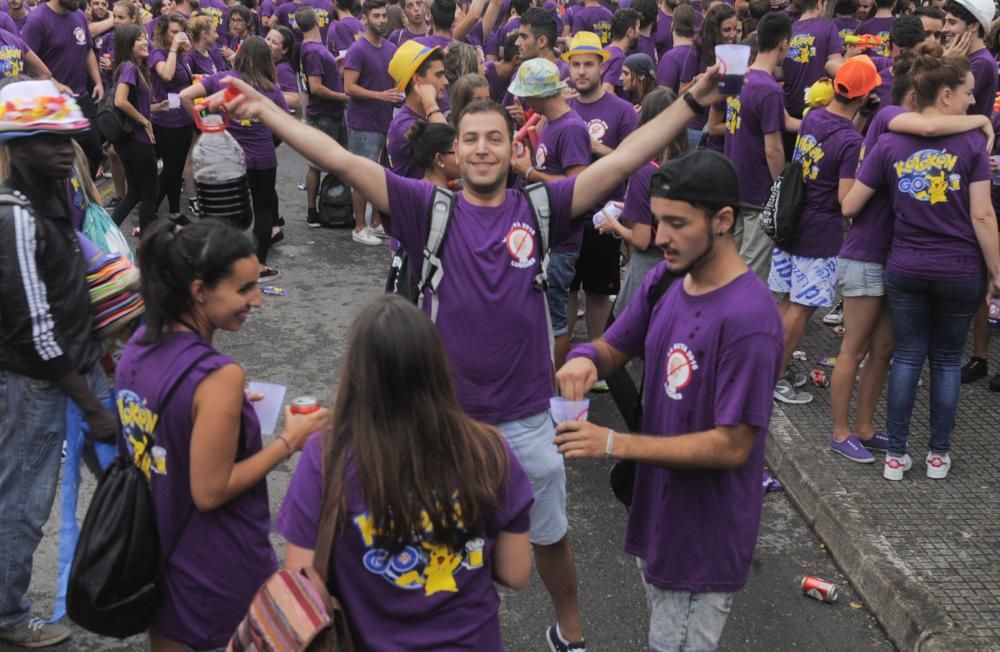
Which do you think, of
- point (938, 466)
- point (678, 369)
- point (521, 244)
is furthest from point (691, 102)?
point (938, 466)

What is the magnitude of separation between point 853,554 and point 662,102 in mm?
2793

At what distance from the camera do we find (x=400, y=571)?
2.24 m

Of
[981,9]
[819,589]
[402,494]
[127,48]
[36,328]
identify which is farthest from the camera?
[127,48]

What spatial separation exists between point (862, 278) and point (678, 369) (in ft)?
9.96

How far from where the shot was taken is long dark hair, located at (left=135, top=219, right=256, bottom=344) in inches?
111

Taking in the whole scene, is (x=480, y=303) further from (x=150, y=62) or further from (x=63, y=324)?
Result: (x=150, y=62)

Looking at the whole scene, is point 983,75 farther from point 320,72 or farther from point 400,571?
point 320,72

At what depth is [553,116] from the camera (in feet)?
19.7

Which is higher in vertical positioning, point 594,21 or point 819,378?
point 594,21

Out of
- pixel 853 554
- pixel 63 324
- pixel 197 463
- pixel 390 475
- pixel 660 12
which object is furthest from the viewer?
pixel 660 12

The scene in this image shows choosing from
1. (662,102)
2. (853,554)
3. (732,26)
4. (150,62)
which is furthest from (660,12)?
(853,554)

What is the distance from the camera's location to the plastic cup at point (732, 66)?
3.23 meters

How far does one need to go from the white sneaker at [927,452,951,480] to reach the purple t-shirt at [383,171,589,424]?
2801 mm

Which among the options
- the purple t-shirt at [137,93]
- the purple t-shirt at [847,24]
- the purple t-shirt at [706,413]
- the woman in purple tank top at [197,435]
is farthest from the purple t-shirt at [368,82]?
the purple t-shirt at [706,413]
